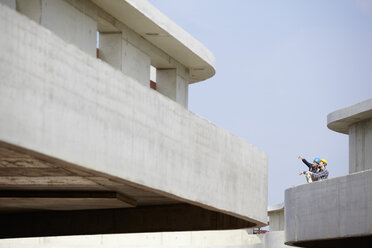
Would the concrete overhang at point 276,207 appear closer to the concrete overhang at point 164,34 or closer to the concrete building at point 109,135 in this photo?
the concrete overhang at point 164,34

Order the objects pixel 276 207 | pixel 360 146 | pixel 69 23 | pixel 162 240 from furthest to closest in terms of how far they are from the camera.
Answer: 1. pixel 276 207
2. pixel 162 240
3. pixel 360 146
4. pixel 69 23

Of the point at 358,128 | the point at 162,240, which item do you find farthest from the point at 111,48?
the point at 162,240

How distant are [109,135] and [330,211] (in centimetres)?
1291

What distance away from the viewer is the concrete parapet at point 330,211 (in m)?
23.7

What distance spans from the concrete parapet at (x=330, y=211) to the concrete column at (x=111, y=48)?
700cm

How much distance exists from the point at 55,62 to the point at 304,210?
15.8 meters

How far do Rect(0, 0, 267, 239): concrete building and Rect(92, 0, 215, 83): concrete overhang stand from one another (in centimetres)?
4

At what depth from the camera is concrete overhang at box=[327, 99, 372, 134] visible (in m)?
31.6

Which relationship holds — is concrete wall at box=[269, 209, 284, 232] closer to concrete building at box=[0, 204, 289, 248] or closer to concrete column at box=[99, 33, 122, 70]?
concrete building at box=[0, 204, 289, 248]

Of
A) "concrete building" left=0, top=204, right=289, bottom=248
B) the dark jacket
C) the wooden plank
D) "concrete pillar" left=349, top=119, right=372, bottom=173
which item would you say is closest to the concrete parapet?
the dark jacket

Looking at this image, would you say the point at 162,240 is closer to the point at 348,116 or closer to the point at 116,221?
the point at 348,116

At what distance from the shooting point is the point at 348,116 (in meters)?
32.8

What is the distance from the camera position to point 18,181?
16562mm

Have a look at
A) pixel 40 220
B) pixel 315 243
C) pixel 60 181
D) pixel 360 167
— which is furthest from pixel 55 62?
pixel 360 167
